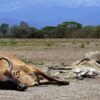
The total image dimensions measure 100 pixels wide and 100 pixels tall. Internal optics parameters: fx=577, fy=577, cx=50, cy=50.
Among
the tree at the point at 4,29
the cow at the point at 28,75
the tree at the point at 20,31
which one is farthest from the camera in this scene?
the tree at the point at 4,29

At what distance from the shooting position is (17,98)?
12578mm

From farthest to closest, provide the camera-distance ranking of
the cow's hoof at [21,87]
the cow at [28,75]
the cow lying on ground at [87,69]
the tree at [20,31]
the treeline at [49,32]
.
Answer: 1. the tree at [20,31]
2. the treeline at [49,32]
3. the cow lying on ground at [87,69]
4. the cow at [28,75]
5. the cow's hoof at [21,87]

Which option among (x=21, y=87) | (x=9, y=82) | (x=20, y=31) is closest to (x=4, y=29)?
(x=20, y=31)

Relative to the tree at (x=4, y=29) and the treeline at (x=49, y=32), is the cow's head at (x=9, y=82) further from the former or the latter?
the tree at (x=4, y=29)

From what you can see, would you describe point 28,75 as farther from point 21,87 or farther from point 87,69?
point 87,69

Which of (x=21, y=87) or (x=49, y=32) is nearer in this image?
(x=21, y=87)

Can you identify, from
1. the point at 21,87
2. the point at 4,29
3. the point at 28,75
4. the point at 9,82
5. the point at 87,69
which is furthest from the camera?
the point at 4,29

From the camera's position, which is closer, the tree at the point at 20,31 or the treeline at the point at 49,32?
the treeline at the point at 49,32

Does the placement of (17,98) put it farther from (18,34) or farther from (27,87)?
(18,34)

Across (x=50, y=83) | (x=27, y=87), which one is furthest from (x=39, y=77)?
(x=27, y=87)

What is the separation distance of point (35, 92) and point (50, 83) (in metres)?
1.78

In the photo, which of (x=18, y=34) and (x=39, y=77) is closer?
(x=39, y=77)

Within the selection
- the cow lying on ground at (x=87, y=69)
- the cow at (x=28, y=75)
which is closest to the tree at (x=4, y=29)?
the cow lying on ground at (x=87, y=69)

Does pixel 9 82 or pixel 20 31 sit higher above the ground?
pixel 9 82
